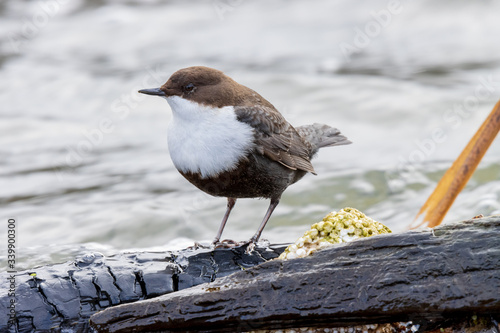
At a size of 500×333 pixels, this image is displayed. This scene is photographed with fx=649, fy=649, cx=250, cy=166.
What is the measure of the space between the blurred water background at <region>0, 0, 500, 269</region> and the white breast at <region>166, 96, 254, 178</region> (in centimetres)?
188

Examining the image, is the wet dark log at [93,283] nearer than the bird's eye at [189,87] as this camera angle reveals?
Yes

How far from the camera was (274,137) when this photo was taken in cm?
468

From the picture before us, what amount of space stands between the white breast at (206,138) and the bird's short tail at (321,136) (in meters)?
1.12

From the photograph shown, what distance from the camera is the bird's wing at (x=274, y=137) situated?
4.46m

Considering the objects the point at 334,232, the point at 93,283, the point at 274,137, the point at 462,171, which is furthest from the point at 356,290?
the point at 462,171

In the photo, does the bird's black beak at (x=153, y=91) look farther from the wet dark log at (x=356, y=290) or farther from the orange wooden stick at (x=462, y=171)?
the orange wooden stick at (x=462, y=171)

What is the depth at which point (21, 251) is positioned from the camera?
18.5 ft

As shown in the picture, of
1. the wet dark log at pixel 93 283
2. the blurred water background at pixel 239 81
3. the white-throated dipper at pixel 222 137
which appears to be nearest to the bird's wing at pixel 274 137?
the white-throated dipper at pixel 222 137

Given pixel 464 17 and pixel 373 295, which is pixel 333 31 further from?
pixel 373 295

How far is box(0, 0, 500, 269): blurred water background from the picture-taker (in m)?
7.32

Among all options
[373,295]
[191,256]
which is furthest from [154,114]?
[373,295]

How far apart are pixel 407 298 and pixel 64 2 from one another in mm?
13179

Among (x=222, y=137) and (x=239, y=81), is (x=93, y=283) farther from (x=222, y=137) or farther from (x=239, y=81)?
(x=239, y=81)

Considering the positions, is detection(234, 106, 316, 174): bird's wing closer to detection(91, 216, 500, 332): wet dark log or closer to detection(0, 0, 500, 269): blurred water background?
detection(91, 216, 500, 332): wet dark log
